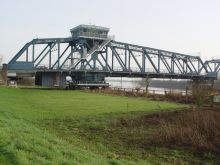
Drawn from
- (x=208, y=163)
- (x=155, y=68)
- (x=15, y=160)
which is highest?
(x=155, y=68)

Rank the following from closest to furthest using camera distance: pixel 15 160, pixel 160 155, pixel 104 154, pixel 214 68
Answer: pixel 15 160
pixel 104 154
pixel 160 155
pixel 214 68

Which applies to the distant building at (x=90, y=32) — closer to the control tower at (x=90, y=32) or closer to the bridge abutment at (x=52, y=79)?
the control tower at (x=90, y=32)

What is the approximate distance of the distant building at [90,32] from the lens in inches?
3752

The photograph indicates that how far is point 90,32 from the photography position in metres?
97.2

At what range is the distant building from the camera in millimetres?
95312

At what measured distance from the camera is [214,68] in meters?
148

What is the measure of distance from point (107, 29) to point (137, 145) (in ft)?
285

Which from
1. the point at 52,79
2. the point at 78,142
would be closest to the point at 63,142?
the point at 78,142

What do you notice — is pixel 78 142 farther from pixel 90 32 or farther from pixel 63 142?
pixel 90 32

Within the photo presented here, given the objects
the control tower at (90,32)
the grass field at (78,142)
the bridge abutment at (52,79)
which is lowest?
the grass field at (78,142)

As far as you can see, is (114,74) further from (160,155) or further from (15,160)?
(15,160)

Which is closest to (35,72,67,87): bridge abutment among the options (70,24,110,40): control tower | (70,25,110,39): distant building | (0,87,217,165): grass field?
(70,24,110,40): control tower

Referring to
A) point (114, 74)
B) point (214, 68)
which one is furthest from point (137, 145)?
point (214, 68)

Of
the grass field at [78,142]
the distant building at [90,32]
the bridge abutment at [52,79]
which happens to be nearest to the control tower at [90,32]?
the distant building at [90,32]
